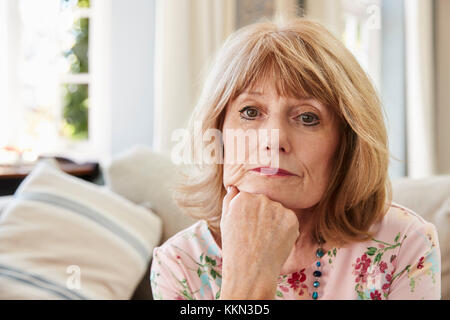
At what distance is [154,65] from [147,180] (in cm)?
21

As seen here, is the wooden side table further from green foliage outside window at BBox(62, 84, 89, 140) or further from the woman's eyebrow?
the woman's eyebrow

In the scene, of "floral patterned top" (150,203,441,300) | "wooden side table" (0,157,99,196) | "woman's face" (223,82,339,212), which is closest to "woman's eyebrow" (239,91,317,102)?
"woman's face" (223,82,339,212)

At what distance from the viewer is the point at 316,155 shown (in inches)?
15.8

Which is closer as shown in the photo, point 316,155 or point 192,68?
point 316,155

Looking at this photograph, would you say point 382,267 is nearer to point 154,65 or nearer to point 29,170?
point 154,65

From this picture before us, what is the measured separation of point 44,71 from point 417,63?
531 mm

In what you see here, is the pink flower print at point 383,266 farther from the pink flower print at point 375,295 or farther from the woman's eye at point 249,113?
the woman's eye at point 249,113

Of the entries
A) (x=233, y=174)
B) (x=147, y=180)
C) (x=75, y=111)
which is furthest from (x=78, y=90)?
(x=233, y=174)

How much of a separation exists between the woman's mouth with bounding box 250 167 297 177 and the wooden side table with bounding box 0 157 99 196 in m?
0.73

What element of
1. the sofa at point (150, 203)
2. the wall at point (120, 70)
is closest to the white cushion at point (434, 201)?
the sofa at point (150, 203)

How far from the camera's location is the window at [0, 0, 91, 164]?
2.18 ft

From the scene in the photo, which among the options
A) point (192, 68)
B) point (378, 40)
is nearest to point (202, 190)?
point (378, 40)

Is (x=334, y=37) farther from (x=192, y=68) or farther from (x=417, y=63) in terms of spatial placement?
(x=192, y=68)

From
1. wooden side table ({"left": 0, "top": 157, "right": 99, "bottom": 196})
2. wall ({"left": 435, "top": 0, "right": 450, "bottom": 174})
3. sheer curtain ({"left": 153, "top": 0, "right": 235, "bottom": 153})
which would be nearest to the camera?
wall ({"left": 435, "top": 0, "right": 450, "bottom": 174})
